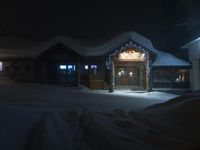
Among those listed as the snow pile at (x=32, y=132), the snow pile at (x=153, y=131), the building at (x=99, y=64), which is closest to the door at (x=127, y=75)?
the building at (x=99, y=64)

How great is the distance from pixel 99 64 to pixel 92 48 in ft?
6.41

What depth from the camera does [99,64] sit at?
30734 mm

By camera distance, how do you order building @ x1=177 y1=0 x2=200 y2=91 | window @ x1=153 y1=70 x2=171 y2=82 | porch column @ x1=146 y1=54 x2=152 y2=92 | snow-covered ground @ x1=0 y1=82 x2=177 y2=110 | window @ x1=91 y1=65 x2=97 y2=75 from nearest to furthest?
snow-covered ground @ x1=0 y1=82 x2=177 y2=110 < building @ x1=177 y1=0 x2=200 y2=91 < porch column @ x1=146 y1=54 x2=152 y2=92 < window @ x1=153 y1=70 x2=171 y2=82 < window @ x1=91 y1=65 x2=97 y2=75

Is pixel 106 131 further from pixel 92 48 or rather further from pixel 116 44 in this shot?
pixel 92 48

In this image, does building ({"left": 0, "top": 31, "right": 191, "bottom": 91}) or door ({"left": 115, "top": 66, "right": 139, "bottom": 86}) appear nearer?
building ({"left": 0, "top": 31, "right": 191, "bottom": 91})

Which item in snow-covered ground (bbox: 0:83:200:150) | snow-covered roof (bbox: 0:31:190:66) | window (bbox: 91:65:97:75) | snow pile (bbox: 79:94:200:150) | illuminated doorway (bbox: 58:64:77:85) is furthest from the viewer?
illuminated doorway (bbox: 58:64:77:85)

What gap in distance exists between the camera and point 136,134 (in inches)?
334

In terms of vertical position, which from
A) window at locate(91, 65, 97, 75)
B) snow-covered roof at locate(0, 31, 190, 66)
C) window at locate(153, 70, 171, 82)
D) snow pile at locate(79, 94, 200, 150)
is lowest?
snow pile at locate(79, 94, 200, 150)

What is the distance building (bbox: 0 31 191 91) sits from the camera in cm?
2867

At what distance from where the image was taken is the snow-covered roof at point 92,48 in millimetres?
28906

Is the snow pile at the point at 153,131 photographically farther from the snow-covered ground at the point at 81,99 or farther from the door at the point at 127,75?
the door at the point at 127,75

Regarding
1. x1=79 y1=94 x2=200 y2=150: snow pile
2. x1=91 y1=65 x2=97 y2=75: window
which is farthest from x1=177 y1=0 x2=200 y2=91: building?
x1=79 y1=94 x2=200 y2=150: snow pile

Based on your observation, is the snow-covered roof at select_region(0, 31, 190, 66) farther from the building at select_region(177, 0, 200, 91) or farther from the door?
the door

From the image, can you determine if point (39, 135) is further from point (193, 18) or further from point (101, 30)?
point (101, 30)
